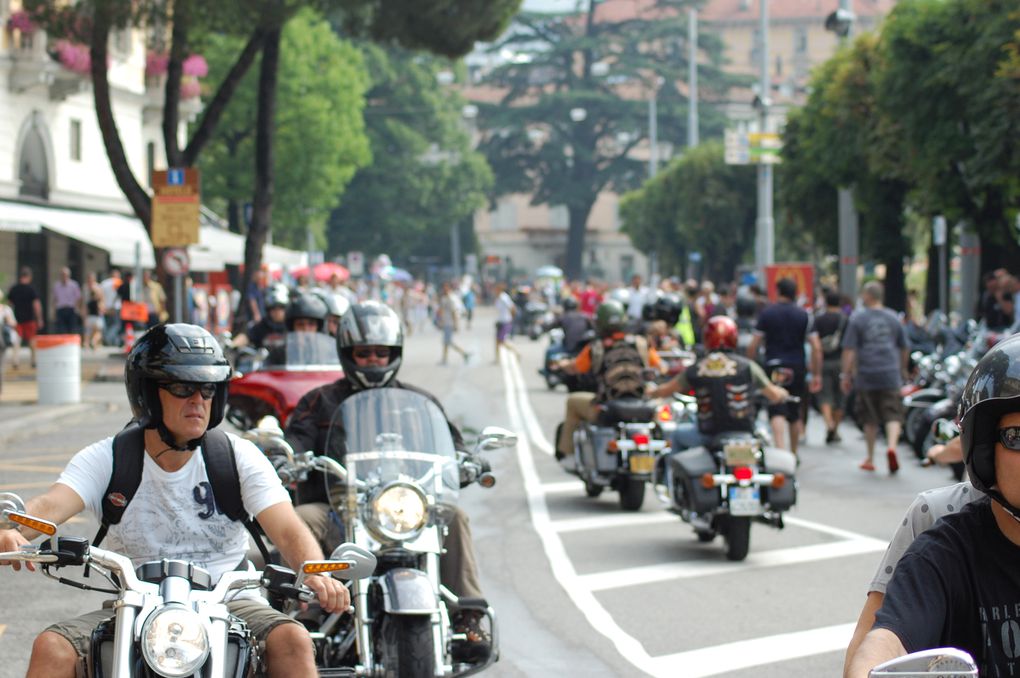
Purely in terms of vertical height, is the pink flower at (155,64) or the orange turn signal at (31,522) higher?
the pink flower at (155,64)

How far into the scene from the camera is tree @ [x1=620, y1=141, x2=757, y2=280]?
60.8 meters

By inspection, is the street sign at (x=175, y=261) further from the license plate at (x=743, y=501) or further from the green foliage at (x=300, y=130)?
the green foliage at (x=300, y=130)

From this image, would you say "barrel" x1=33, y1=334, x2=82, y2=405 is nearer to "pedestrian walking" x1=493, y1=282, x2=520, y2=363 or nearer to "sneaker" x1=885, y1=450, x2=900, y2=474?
"sneaker" x1=885, y1=450, x2=900, y2=474

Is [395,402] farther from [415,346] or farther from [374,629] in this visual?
[415,346]

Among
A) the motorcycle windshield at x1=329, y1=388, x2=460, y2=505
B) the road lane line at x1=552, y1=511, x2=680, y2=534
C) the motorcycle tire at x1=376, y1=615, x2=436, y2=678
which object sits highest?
the motorcycle windshield at x1=329, y1=388, x2=460, y2=505

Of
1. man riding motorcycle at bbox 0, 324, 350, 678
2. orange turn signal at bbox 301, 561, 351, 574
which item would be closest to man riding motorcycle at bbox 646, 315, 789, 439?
man riding motorcycle at bbox 0, 324, 350, 678

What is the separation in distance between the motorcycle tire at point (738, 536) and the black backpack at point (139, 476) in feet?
20.4

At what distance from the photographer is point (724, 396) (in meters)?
11.2

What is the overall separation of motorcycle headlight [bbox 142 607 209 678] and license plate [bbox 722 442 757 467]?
6990 mm

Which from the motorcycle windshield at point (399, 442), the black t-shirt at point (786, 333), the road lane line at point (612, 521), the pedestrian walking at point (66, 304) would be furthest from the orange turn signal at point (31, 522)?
the pedestrian walking at point (66, 304)

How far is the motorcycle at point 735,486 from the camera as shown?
35.9 feet

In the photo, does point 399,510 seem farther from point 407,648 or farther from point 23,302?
point 23,302

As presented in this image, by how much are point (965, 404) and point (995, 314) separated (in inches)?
681

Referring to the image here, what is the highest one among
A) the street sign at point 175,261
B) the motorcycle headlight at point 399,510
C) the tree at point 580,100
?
the tree at point 580,100
